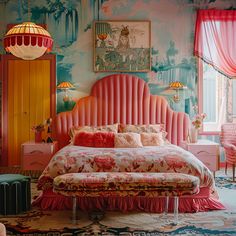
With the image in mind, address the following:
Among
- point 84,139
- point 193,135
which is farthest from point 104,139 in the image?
point 193,135

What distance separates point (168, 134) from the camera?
6336mm

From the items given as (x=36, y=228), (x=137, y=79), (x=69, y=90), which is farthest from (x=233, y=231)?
(x=69, y=90)

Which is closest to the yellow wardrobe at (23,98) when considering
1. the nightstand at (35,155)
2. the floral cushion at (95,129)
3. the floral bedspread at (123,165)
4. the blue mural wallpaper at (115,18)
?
the blue mural wallpaper at (115,18)

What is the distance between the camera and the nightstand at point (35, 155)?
18.7ft

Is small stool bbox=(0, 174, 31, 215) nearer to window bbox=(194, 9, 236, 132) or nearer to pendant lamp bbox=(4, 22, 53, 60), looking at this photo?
pendant lamp bbox=(4, 22, 53, 60)

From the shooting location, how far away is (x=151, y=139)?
549cm

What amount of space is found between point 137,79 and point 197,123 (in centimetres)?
125

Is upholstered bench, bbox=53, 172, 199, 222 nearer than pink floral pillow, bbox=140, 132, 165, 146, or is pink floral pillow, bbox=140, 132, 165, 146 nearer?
upholstered bench, bbox=53, 172, 199, 222

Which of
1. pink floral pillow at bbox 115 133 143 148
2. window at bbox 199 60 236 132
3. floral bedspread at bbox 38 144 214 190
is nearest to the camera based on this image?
floral bedspread at bbox 38 144 214 190

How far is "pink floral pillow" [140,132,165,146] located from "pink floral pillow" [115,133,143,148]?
0.10 m

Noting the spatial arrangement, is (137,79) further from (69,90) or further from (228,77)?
(228,77)

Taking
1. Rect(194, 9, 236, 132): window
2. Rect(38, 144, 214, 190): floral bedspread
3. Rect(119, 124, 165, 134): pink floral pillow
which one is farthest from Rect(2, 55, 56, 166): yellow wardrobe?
Rect(194, 9, 236, 132): window

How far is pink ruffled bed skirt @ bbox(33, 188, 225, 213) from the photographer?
168 inches

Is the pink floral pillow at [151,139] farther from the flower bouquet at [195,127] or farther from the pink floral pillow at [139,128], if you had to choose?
the flower bouquet at [195,127]
